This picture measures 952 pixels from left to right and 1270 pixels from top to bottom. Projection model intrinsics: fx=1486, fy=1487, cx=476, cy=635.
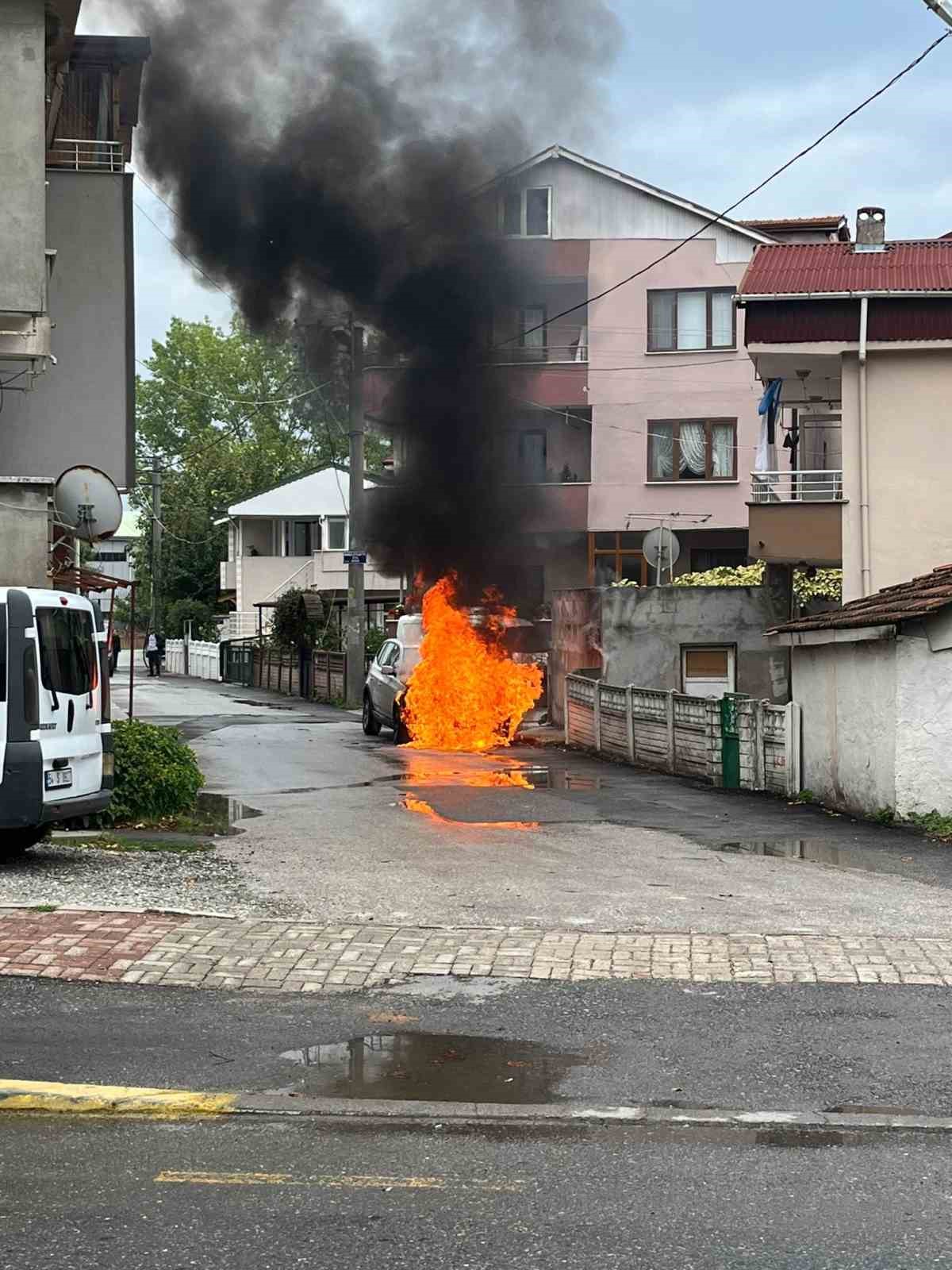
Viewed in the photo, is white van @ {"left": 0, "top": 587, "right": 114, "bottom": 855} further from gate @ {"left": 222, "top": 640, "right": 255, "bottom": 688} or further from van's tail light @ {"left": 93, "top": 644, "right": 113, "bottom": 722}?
gate @ {"left": 222, "top": 640, "right": 255, "bottom": 688}

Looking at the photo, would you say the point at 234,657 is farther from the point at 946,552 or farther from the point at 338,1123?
the point at 338,1123

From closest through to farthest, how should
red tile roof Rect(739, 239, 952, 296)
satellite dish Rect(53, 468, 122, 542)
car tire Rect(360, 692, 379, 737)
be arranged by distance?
satellite dish Rect(53, 468, 122, 542)
red tile roof Rect(739, 239, 952, 296)
car tire Rect(360, 692, 379, 737)

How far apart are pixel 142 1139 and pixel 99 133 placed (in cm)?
1657

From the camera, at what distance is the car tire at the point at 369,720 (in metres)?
26.6

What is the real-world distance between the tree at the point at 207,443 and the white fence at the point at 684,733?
38.8 metres

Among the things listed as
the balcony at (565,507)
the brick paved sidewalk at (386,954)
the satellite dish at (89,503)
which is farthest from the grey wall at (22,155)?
the balcony at (565,507)

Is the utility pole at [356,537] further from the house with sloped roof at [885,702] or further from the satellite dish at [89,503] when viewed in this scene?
the house with sloped roof at [885,702]

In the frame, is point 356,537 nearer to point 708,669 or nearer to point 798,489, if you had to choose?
point 708,669

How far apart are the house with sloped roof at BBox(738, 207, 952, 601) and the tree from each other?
39.6 meters

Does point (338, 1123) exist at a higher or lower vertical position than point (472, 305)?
lower

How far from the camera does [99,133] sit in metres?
19.1

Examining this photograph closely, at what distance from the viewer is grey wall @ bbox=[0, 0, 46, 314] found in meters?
14.6

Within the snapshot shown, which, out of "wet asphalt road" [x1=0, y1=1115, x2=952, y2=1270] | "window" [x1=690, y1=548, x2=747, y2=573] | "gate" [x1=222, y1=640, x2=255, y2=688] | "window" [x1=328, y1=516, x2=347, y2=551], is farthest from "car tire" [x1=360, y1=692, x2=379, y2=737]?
"window" [x1=328, y1=516, x2=347, y2=551]

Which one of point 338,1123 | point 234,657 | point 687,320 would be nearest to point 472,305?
point 687,320
